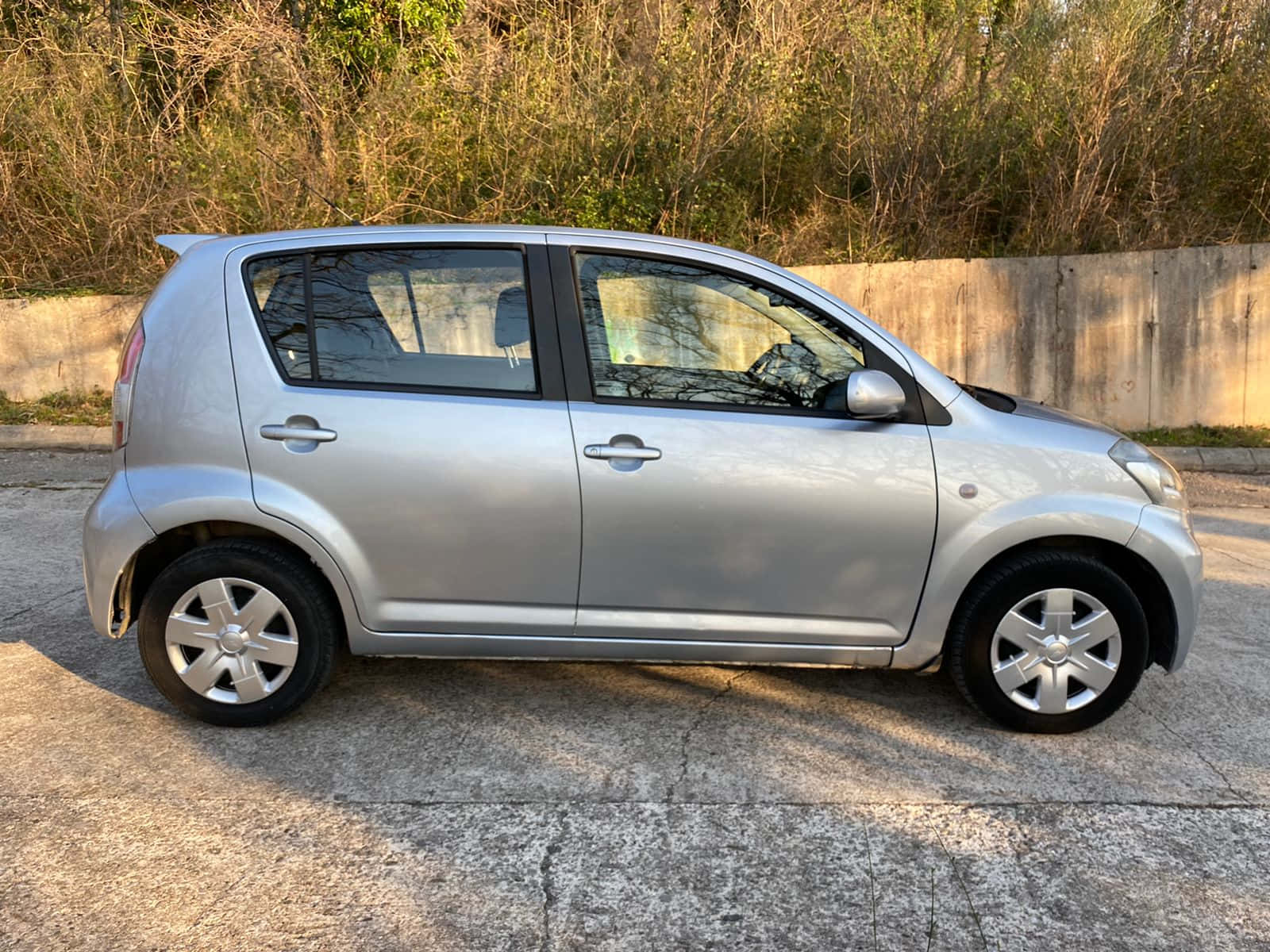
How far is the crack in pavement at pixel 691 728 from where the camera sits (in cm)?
348

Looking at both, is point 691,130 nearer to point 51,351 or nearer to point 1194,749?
point 51,351

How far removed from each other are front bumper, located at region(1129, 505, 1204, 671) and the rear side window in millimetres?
2284

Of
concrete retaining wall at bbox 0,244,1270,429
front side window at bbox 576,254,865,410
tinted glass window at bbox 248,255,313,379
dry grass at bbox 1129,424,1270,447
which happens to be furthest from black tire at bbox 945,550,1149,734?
concrete retaining wall at bbox 0,244,1270,429

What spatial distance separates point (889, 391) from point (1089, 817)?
1.52 metres

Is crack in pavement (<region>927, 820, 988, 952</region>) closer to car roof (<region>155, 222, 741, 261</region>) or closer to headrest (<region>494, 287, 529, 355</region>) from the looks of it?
car roof (<region>155, 222, 741, 261</region>)

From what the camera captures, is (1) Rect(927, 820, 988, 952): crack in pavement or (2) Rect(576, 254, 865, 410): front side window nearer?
(1) Rect(927, 820, 988, 952): crack in pavement

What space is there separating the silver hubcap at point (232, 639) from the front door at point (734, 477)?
110cm

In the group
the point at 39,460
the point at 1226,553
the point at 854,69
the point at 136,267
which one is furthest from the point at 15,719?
the point at 854,69

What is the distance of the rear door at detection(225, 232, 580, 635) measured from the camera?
3697mm

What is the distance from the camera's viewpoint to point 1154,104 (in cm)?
1088

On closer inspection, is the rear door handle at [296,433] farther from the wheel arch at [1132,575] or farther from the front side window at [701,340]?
the wheel arch at [1132,575]

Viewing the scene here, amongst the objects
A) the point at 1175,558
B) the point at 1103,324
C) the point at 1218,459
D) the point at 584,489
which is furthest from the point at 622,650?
the point at 1103,324

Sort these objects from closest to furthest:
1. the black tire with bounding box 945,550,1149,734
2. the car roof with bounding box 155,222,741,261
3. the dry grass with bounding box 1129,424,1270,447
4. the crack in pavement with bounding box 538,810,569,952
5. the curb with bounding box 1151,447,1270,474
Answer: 1. the crack in pavement with bounding box 538,810,569,952
2. the black tire with bounding box 945,550,1149,734
3. the car roof with bounding box 155,222,741,261
4. the curb with bounding box 1151,447,1270,474
5. the dry grass with bounding box 1129,424,1270,447

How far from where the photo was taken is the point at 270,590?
12.3ft
